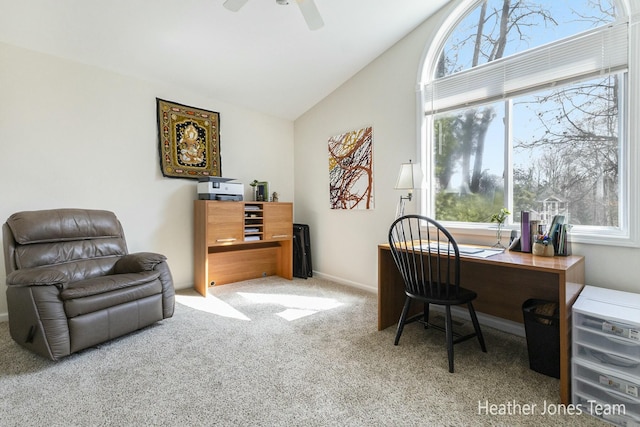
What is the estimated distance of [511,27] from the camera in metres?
2.51

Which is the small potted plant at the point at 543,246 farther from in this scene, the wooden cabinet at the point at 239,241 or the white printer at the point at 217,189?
the white printer at the point at 217,189

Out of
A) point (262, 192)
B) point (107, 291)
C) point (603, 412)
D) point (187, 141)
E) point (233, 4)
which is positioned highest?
point (233, 4)

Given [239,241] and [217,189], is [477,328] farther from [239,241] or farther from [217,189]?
[217,189]

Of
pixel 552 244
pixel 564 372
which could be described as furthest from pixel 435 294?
pixel 552 244

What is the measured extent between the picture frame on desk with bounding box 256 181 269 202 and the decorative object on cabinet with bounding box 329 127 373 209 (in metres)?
0.83

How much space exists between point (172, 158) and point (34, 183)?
1188 millimetres

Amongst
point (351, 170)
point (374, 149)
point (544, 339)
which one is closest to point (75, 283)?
point (351, 170)

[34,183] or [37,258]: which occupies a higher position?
[34,183]

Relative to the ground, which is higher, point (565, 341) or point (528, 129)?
point (528, 129)

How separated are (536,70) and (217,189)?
10.3 feet

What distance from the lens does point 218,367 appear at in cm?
186

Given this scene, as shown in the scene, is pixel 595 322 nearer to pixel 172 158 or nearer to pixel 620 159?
pixel 620 159

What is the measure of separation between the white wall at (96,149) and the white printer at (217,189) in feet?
0.89

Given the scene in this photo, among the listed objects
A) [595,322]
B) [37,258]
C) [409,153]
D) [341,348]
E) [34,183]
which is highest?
[409,153]
